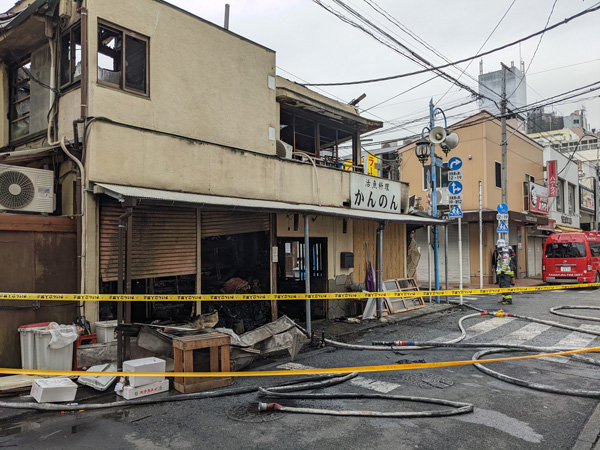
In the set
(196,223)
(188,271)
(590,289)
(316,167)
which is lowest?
(590,289)

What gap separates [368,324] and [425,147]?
6.42 meters

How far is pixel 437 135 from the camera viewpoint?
13.8 meters

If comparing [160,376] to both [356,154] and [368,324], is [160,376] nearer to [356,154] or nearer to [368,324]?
[368,324]

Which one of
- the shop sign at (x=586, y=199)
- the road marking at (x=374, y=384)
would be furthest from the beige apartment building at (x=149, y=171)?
the shop sign at (x=586, y=199)

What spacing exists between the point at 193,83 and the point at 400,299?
8689 mm

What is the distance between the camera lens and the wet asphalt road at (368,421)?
4.39 meters

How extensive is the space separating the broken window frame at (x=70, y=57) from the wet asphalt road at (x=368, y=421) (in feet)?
20.3

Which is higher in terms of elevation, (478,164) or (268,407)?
(478,164)

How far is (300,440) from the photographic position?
14.5ft

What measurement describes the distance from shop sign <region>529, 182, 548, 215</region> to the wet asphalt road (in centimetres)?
2241

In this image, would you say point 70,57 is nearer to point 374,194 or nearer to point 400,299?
point 374,194

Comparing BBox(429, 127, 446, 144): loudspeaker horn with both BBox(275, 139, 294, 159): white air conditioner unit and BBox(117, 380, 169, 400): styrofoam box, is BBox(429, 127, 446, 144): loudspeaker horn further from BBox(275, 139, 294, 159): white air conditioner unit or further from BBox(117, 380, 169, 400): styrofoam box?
BBox(117, 380, 169, 400): styrofoam box

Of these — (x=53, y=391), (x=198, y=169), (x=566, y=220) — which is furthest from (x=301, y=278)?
(x=566, y=220)

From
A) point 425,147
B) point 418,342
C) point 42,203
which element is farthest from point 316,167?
point 42,203
